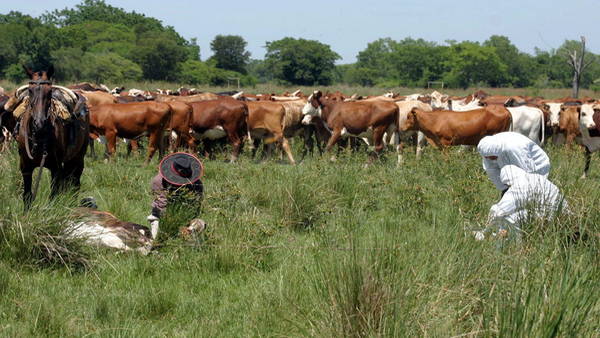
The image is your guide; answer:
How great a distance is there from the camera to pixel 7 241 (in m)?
6.66

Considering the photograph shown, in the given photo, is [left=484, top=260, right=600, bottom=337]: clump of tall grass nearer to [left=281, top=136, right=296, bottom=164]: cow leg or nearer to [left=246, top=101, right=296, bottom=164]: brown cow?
[left=281, top=136, right=296, bottom=164]: cow leg

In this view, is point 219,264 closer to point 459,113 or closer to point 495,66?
point 459,113

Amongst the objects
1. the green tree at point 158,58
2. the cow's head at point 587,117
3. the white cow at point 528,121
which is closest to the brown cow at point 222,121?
the white cow at point 528,121

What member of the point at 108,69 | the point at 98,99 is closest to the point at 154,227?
the point at 98,99

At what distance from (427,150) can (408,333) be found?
10.2 metres

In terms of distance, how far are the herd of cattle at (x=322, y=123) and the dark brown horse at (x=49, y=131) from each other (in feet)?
19.6

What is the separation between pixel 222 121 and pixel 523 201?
11968 millimetres

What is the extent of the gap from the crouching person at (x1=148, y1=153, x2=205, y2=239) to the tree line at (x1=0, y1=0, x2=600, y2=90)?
54643 millimetres

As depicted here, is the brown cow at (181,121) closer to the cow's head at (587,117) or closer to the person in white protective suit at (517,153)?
the cow's head at (587,117)

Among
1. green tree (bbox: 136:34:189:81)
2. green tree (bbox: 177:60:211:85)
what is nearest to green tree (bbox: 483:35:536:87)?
green tree (bbox: 177:60:211:85)

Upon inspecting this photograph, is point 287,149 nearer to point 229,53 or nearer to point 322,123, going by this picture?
point 322,123

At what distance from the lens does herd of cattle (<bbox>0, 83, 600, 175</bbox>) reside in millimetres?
16516

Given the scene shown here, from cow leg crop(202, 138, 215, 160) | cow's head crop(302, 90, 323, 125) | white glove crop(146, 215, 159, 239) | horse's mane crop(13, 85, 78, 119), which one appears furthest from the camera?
cow's head crop(302, 90, 323, 125)

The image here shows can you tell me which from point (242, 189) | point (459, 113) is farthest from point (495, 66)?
point (242, 189)
